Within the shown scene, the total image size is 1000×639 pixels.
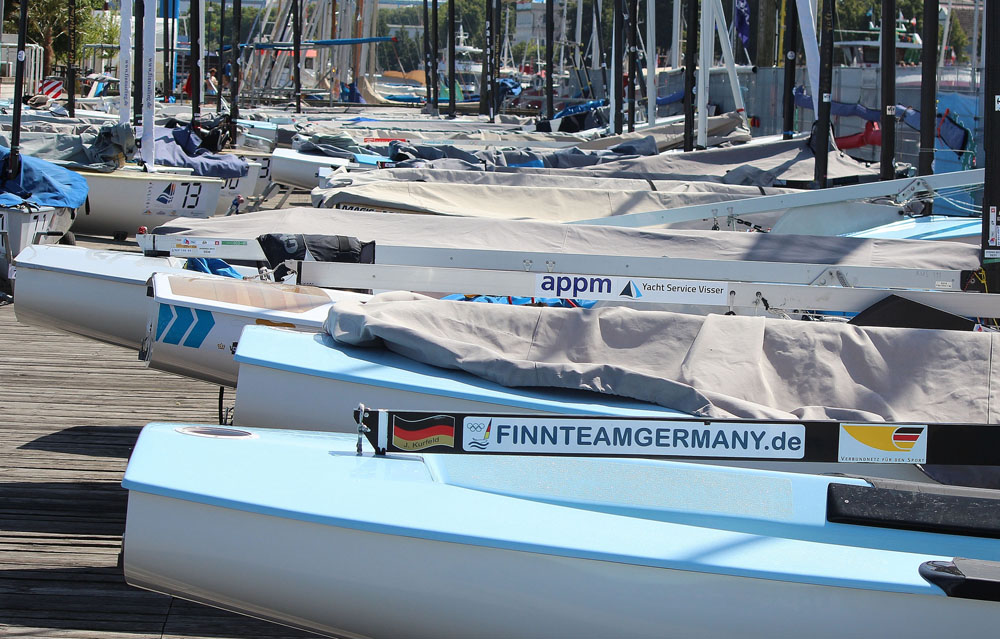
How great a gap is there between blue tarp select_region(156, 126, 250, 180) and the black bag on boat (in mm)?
7179

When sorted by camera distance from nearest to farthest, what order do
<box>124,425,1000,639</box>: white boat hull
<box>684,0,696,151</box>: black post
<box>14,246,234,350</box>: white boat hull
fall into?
<box>124,425,1000,639</box>: white boat hull
<box>14,246,234,350</box>: white boat hull
<box>684,0,696,151</box>: black post

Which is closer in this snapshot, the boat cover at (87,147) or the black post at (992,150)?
the black post at (992,150)

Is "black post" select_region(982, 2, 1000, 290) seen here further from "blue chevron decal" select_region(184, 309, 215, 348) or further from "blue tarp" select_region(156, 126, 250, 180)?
"blue tarp" select_region(156, 126, 250, 180)

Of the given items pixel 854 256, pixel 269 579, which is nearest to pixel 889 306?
pixel 854 256

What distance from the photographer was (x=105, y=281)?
5.94 m

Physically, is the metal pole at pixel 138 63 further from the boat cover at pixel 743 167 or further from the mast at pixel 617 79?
the mast at pixel 617 79

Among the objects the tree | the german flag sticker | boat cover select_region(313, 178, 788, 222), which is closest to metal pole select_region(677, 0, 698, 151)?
boat cover select_region(313, 178, 788, 222)

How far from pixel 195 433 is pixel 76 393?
11.7ft

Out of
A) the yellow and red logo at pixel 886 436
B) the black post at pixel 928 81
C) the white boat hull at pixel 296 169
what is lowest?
the yellow and red logo at pixel 886 436

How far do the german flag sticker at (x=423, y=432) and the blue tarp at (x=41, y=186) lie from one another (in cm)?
710

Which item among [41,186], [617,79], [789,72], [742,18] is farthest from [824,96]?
[742,18]

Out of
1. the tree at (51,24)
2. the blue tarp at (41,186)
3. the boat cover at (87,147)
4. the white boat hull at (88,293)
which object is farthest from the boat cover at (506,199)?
the tree at (51,24)

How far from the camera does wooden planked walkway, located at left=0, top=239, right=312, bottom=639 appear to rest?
370cm

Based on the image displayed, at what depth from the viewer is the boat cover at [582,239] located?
19.6ft
